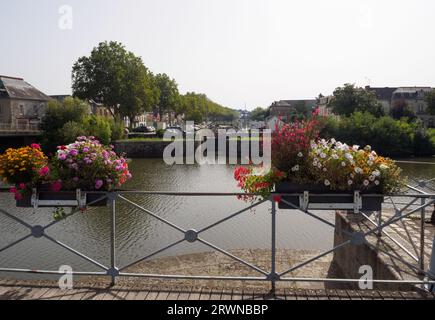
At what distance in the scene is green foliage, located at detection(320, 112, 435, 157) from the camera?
4688 cm

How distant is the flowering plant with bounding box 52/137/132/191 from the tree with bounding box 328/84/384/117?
63.5 meters

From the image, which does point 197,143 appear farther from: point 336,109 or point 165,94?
point 165,94

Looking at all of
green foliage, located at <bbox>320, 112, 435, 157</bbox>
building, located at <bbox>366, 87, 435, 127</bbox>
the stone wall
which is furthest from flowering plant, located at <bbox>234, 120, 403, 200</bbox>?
building, located at <bbox>366, 87, 435, 127</bbox>

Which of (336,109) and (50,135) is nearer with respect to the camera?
(50,135)

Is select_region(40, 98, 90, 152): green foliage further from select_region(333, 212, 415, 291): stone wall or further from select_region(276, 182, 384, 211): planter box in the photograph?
select_region(276, 182, 384, 211): planter box

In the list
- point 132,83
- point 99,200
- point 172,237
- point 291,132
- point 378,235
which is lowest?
point 172,237

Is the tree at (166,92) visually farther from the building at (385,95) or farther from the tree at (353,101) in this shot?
the building at (385,95)

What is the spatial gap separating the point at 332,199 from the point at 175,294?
2141mm
